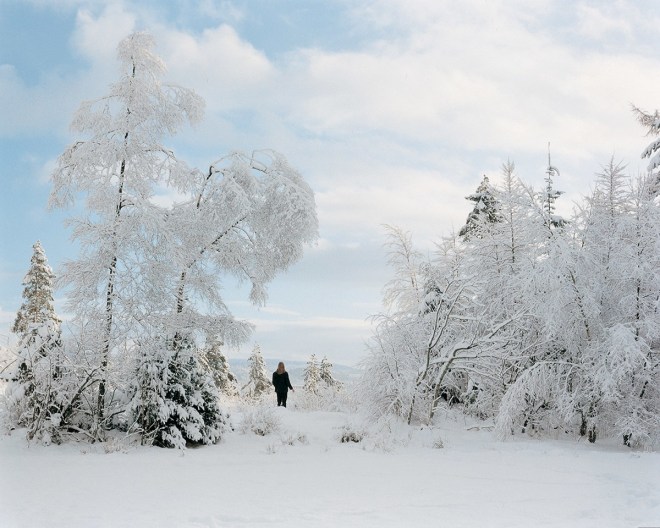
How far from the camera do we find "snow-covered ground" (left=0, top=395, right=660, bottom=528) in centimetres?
665

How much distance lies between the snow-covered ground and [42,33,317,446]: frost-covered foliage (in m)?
1.25

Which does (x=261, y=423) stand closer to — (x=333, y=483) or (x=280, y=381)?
(x=333, y=483)

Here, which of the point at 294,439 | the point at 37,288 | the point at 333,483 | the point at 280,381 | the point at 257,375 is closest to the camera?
the point at 333,483

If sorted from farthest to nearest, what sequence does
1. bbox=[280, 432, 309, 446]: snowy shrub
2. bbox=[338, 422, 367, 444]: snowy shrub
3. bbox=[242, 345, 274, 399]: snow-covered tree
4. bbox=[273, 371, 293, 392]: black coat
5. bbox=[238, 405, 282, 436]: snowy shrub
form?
bbox=[242, 345, 274, 399]: snow-covered tree → bbox=[273, 371, 293, 392]: black coat → bbox=[238, 405, 282, 436]: snowy shrub → bbox=[338, 422, 367, 444]: snowy shrub → bbox=[280, 432, 309, 446]: snowy shrub

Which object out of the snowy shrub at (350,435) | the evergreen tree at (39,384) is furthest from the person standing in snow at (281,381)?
the evergreen tree at (39,384)

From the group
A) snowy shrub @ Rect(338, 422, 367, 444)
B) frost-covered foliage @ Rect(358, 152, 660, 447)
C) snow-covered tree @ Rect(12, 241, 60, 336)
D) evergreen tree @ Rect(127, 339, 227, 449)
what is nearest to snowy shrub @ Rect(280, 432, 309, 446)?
snowy shrub @ Rect(338, 422, 367, 444)

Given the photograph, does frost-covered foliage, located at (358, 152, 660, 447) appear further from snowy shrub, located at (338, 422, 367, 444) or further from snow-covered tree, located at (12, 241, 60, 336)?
snow-covered tree, located at (12, 241, 60, 336)

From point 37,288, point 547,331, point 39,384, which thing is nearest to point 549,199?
point 547,331

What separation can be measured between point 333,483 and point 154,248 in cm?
624

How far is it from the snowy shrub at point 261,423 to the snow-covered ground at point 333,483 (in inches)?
7.1

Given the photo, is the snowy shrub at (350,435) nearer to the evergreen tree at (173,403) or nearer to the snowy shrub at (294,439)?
the snowy shrub at (294,439)

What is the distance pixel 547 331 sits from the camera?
13.4 metres

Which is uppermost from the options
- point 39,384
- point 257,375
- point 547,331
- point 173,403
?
point 547,331

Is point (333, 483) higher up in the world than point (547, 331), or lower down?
lower down
